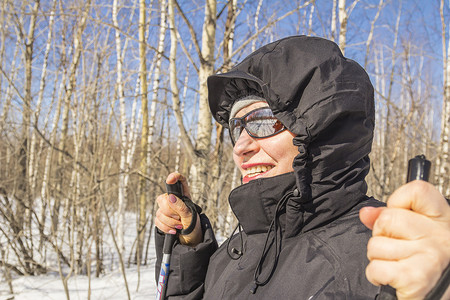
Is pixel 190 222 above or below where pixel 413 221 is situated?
below

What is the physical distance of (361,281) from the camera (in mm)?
859

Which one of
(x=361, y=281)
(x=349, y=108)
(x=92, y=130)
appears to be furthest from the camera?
(x=92, y=130)

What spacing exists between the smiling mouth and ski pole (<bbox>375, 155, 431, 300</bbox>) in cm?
69

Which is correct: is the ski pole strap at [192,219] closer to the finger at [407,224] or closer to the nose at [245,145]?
the nose at [245,145]

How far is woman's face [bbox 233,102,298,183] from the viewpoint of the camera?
48.6 inches

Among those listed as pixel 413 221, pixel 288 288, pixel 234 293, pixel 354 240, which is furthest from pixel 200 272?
pixel 413 221

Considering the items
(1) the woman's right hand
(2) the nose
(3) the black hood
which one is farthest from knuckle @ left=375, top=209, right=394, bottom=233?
(1) the woman's right hand

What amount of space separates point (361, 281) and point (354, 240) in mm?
138

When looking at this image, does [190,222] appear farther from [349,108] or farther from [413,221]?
[413,221]

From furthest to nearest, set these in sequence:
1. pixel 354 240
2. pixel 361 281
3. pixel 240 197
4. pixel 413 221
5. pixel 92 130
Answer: pixel 92 130
pixel 240 197
pixel 354 240
pixel 361 281
pixel 413 221

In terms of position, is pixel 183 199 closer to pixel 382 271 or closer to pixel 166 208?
pixel 166 208

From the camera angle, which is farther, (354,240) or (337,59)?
(337,59)

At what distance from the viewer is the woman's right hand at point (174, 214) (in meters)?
1.56

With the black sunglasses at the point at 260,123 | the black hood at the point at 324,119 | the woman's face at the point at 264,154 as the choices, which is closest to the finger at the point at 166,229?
the woman's face at the point at 264,154
